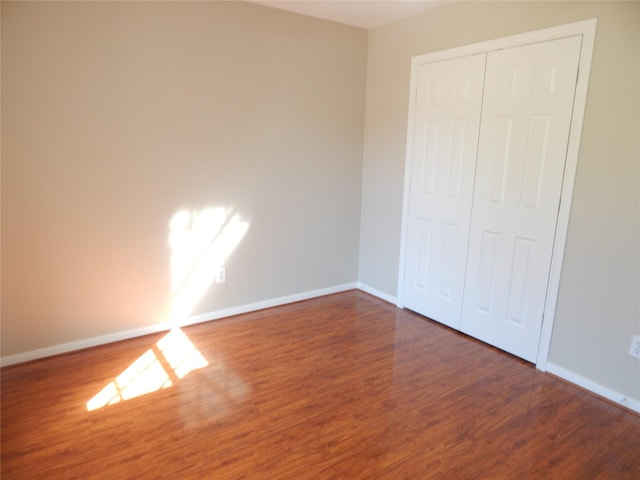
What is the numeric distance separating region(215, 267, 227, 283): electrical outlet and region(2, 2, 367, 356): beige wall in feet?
0.16

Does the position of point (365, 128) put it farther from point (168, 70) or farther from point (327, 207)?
point (168, 70)

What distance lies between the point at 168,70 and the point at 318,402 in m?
2.36

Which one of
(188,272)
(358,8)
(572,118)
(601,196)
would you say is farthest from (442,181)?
(188,272)

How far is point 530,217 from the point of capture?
2621 mm

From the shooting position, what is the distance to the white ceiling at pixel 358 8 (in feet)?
9.75

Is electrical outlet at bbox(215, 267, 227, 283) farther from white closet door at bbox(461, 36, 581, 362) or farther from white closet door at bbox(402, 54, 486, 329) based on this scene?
white closet door at bbox(461, 36, 581, 362)

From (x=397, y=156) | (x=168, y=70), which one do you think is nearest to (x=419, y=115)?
(x=397, y=156)

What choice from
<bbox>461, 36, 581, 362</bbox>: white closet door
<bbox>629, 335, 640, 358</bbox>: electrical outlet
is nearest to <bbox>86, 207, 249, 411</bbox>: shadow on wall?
<bbox>461, 36, 581, 362</bbox>: white closet door

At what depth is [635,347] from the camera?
2.23m

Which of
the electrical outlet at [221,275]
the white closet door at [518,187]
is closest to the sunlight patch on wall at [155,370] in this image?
the electrical outlet at [221,275]

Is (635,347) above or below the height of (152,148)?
below

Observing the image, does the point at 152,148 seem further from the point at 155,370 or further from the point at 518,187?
the point at 518,187

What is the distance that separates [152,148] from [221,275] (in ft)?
3.65

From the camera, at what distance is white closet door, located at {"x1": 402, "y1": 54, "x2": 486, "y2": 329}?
2.94 metres
